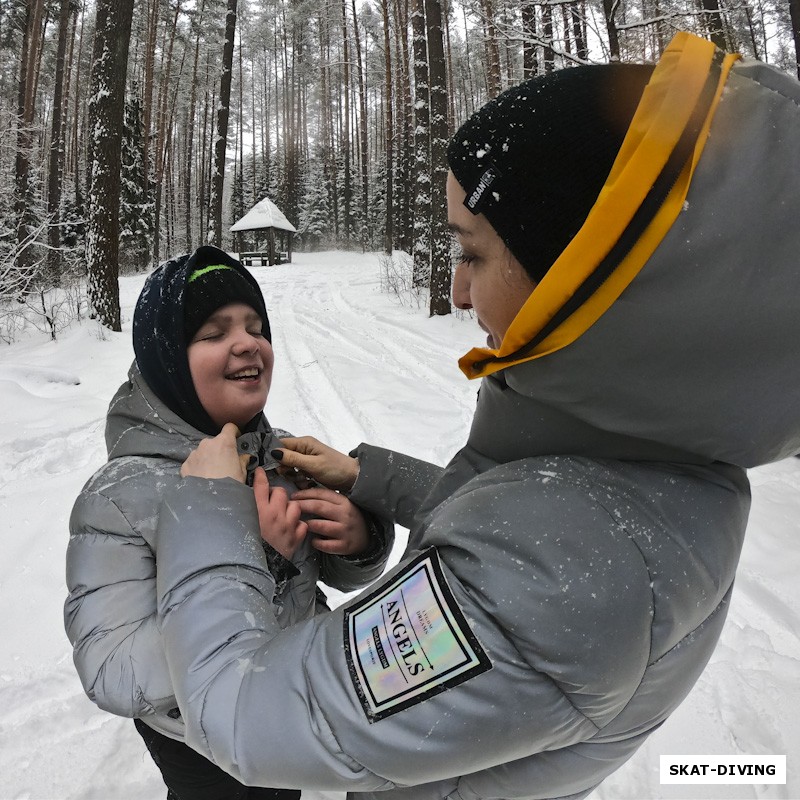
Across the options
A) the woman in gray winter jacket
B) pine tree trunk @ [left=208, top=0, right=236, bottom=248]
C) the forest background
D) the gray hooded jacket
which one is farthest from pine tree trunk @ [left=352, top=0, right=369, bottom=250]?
the woman in gray winter jacket

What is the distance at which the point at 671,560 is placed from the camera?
680 mm

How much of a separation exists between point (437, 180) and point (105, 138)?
559 centimetres

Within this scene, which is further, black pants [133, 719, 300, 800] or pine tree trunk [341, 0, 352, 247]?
pine tree trunk [341, 0, 352, 247]

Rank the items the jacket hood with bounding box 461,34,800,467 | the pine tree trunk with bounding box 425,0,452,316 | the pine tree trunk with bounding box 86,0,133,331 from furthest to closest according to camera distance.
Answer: the pine tree trunk with bounding box 425,0,452,316 < the pine tree trunk with bounding box 86,0,133,331 < the jacket hood with bounding box 461,34,800,467

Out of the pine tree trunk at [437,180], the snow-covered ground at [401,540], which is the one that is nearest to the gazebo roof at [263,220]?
the pine tree trunk at [437,180]

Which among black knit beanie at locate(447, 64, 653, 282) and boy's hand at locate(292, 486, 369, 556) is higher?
black knit beanie at locate(447, 64, 653, 282)

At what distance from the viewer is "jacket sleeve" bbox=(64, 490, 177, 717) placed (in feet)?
3.73

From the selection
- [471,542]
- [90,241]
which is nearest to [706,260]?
[471,542]

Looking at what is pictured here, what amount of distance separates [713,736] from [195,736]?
→ 217 centimetres

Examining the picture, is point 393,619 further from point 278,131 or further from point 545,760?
point 278,131

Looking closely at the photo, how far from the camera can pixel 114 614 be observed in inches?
47.5
